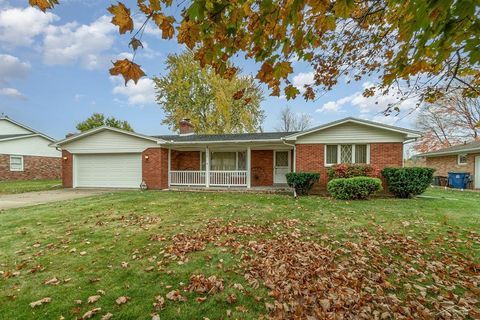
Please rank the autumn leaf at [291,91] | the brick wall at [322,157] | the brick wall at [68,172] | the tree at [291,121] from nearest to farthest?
the autumn leaf at [291,91] → the brick wall at [322,157] → the brick wall at [68,172] → the tree at [291,121]

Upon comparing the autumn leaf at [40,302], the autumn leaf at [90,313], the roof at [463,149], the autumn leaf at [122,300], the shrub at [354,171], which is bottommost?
the autumn leaf at [40,302]

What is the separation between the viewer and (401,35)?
9.41 ft

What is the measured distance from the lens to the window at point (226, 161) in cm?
1643

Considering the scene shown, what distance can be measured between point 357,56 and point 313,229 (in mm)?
3851

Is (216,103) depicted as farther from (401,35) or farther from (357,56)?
(401,35)

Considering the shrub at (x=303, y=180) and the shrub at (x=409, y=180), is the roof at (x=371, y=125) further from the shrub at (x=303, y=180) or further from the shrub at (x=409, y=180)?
the shrub at (x=303, y=180)

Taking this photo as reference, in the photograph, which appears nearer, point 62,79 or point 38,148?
point 62,79

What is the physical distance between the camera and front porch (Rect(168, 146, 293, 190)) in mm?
14945

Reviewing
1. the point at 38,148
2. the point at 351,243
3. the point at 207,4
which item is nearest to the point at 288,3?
the point at 207,4

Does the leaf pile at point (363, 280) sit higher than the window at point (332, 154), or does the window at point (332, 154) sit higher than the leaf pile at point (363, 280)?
the window at point (332, 154)

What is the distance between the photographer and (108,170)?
16.0 meters

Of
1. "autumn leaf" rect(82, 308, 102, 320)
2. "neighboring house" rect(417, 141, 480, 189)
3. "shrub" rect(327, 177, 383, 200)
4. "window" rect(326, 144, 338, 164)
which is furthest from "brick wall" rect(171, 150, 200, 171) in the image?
"neighboring house" rect(417, 141, 480, 189)

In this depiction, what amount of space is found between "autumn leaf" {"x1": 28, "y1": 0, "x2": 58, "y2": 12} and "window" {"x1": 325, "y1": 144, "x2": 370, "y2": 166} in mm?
12124

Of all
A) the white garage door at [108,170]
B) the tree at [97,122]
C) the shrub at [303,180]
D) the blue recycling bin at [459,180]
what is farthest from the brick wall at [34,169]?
the blue recycling bin at [459,180]
